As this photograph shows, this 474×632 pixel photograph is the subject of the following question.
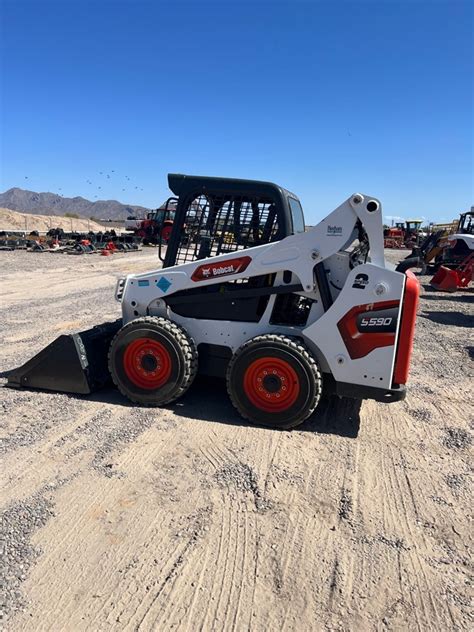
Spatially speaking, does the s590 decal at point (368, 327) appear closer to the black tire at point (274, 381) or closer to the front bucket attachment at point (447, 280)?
the black tire at point (274, 381)

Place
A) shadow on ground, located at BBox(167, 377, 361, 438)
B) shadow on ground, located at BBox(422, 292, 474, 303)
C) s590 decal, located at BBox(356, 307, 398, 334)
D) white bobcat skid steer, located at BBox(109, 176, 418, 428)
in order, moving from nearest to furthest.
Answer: s590 decal, located at BBox(356, 307, 398, 334) → white bobcat skid steer, located at BBox(109, 176, 418, 428) → shadow on ground, located at BBox(167, 377, 361, 438) → shadow on ground, located at BBox(422, 292, 474, 303)

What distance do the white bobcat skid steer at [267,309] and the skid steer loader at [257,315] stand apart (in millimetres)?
10

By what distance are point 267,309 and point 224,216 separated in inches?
42.1

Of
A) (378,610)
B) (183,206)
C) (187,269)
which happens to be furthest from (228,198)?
(378,610)

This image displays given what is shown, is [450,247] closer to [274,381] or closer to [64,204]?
[274,381]

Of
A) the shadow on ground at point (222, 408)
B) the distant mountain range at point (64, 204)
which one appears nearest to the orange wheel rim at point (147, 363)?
the shadow on ground at point (222, 408)

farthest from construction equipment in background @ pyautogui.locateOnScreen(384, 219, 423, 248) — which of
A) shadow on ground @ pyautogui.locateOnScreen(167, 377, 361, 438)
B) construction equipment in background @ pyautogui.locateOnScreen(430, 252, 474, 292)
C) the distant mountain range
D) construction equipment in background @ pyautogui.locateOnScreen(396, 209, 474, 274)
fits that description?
the distant mountain range

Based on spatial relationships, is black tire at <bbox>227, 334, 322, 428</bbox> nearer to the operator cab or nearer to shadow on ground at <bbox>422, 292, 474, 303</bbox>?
the operator cab

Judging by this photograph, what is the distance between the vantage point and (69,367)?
496 centimetres

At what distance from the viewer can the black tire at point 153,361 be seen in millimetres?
4672

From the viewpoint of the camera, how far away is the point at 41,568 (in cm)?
262

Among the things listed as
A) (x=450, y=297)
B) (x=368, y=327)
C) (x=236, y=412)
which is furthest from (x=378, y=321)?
(x=450, y=297)

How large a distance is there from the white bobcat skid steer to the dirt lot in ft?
1.36

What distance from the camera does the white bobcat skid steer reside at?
4223 mm
